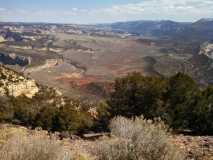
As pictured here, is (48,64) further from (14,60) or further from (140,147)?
(140,147)

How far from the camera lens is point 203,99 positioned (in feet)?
91.2

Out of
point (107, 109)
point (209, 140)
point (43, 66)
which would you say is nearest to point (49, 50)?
point (43, 66)

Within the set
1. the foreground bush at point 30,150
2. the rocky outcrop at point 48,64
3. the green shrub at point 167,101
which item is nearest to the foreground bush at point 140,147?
the foreground bush at point 30,150

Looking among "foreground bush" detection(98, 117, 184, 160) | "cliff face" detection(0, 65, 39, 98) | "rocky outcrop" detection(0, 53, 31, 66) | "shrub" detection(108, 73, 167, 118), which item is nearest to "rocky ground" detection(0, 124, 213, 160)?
"foreground bush" detection(98, 117, 184, 160)

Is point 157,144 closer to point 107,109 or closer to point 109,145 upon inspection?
point 109,145

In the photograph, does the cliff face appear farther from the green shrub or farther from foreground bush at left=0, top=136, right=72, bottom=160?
foreground bush at left=0, top=136, right=72, bottom=160

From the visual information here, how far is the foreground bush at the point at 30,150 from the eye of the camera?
29.9 ft

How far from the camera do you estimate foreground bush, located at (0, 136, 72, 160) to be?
9125mm

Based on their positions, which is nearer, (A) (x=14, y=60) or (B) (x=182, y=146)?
(B) (x=182, y=146)

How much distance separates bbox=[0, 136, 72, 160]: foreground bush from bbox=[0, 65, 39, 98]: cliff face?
1476 inches

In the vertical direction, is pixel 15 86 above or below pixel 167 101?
below

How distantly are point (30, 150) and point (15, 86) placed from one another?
42.0 m

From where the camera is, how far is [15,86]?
5050 centimetres

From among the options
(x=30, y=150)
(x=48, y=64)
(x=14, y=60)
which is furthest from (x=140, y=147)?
(x=48, y=64)
